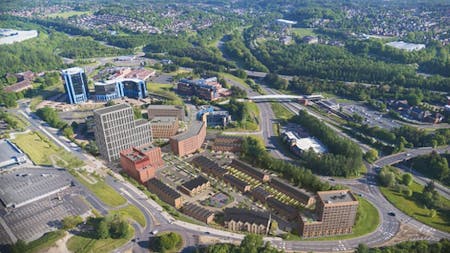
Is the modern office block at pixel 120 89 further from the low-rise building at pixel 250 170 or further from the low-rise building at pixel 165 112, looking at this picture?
the low-rise building at pixel 250 170

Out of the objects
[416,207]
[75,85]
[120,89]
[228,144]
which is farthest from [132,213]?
[120,89]

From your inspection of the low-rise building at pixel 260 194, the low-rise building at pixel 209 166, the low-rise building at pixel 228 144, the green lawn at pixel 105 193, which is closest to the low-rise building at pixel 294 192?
the low-rise building at pixel 260 194

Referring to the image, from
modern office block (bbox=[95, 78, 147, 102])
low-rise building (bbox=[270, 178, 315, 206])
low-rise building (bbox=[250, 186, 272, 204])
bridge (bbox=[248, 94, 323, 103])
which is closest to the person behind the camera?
low-rise building (bbox=[270, 178, 315, 206])

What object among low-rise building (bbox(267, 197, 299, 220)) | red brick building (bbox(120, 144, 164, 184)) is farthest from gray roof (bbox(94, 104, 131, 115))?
low-rise building (bbox(267, 197, 299, 220))

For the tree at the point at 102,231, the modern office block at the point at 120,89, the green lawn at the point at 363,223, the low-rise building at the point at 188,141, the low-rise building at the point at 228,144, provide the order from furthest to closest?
the modern office block at the point at 120,89 < the low-rise building at the point at 228,144 < the low-rise building at the point at 188,141 < the green lawn at the point at 363,223 < the tree at the point at 102,231

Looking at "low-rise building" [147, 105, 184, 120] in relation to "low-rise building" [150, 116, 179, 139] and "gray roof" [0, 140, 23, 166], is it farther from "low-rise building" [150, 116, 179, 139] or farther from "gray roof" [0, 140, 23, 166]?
"gray roof" [0, 140, 23, 166]

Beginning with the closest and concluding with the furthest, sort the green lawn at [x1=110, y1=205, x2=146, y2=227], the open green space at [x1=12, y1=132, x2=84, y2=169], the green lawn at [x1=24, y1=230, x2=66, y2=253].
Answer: the green lawn at [x1=24, y1=230, x2=66, y2=253], the green lawn at [x1=110, y1=205, x2=146, y2=227], the open green space at [x1=12, y1=132, x2=84, y2=169]

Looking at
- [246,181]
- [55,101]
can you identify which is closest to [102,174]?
[246,181]
